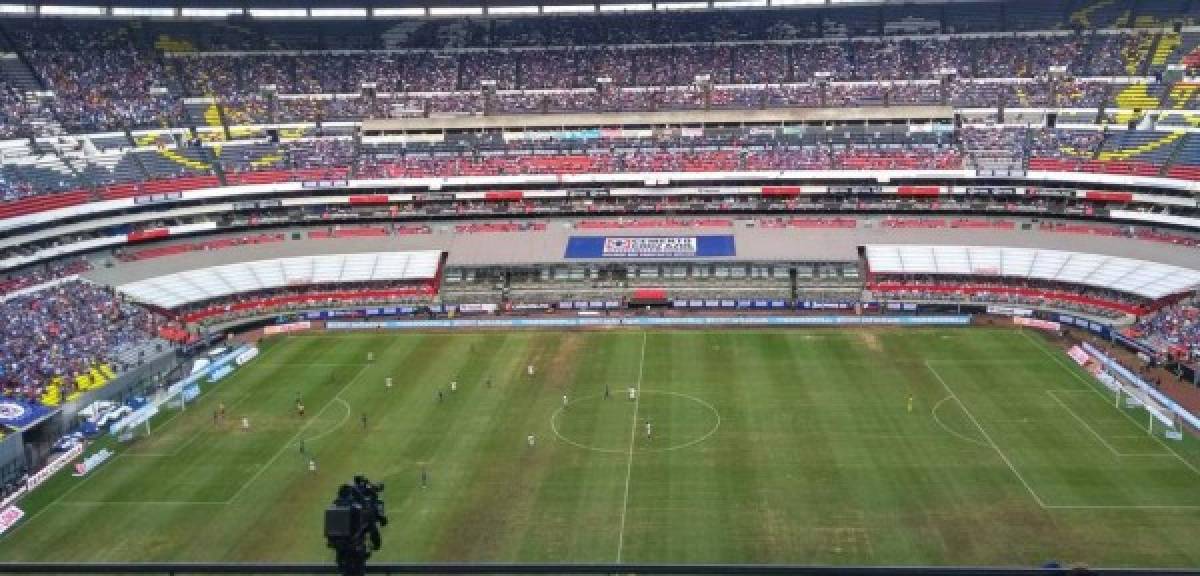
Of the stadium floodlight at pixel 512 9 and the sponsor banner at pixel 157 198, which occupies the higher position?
the stadium floodlight at pixel 512 9

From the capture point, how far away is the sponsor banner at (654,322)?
65688 millimetres

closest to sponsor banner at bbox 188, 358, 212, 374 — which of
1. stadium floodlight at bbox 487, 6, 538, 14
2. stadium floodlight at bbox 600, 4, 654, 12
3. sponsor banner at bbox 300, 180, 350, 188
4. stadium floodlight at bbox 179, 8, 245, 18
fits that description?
sponsor banner at bbox 300, 180, 350, 188

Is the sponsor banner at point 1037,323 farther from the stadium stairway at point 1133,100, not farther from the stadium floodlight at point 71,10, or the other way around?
the stadium floodlight at point 71,10

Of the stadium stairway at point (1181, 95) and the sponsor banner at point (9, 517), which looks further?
the stadium stairway at point (1181, 95)

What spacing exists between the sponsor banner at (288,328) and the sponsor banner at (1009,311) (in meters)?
48.9

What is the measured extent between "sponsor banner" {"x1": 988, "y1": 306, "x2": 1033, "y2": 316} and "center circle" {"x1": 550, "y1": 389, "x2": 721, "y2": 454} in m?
28.7

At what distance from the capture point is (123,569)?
6.45m

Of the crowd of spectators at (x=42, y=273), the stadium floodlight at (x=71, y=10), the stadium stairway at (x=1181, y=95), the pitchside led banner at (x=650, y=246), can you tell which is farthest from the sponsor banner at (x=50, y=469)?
the stadium stairway at (x=1181, y=95)

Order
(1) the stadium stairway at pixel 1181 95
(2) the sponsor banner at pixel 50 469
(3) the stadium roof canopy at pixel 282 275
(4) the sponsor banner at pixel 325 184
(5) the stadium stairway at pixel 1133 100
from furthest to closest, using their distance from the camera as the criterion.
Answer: (4) the sponsor banner at pixel 325 184 < (5) the stadium stairway at pixel 1133 100 < (1) the stadium stairway at pixel 1181 95 < (3) the stadium roof canopy at pixel 282 275 < (2) the sponsor banner at pixel 50 469

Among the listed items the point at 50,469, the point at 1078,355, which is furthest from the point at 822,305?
the point at 50,469

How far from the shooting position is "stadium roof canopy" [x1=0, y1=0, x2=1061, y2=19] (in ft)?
298

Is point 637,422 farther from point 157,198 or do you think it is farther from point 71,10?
point 71,10

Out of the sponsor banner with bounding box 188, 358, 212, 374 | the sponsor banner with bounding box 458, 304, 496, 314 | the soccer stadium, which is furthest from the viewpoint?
the sponsor banner with bounding box 458, 304, 496, 314

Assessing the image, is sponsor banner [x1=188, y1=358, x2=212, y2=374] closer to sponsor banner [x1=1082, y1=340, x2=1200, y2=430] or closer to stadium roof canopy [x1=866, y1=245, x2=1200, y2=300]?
stadium roof canopy [x1=866, y1=245, x2=1200, y2=300]
